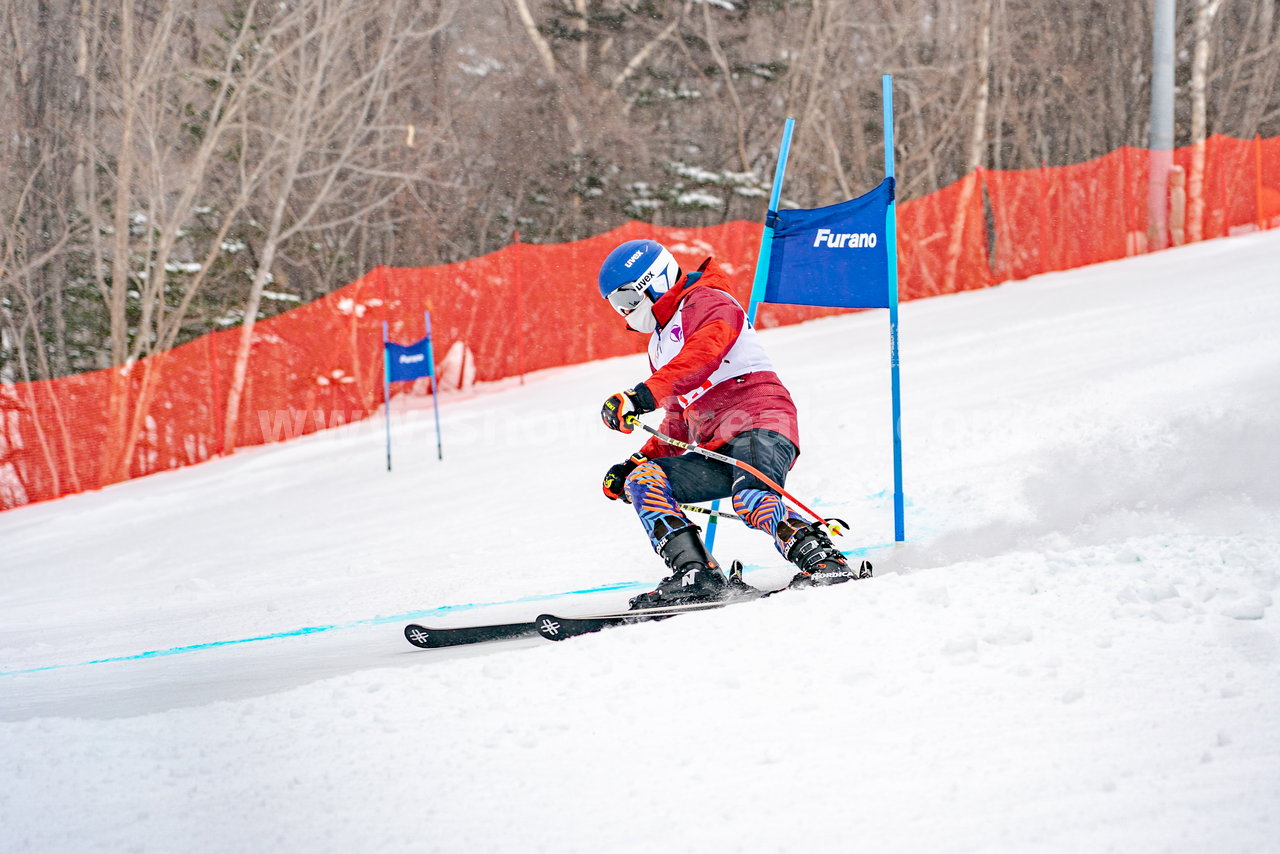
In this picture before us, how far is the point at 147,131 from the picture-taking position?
14766 millimetres

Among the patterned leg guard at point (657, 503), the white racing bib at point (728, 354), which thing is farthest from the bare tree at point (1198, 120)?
the patterned leg guard at point (657, 503)

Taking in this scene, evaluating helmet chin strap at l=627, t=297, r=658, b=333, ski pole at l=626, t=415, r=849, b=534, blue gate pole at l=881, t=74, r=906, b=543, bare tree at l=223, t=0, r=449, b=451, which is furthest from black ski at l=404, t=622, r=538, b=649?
bare tree at l=223, t=0, r=449, b=451

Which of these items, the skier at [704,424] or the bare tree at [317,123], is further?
the bare tree at [317,123]

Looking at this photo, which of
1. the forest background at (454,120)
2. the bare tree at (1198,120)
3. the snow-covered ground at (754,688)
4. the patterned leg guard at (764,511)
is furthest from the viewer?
the bare tree at (1198,120)

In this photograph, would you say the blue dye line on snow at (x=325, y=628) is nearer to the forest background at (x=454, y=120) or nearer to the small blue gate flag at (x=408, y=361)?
the small blue gate flag at (x=408, y=361)

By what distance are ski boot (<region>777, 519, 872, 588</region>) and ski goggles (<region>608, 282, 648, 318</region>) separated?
3.61 feet

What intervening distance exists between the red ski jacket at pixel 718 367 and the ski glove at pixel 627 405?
0.60 ft

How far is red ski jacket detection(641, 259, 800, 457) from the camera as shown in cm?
444

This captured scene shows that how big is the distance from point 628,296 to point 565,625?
1385 millimetres

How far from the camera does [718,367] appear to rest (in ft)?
14.9

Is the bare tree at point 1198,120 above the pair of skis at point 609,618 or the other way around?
A: above

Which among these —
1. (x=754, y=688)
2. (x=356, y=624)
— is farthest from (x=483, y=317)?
(x=754, y=688)

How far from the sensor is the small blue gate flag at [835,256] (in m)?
5.65

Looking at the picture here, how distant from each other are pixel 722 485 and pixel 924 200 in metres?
14.2
